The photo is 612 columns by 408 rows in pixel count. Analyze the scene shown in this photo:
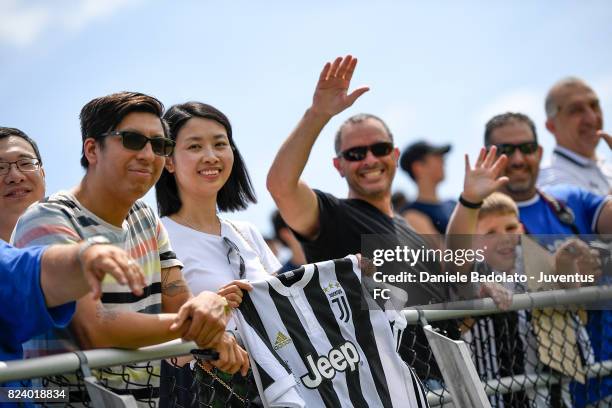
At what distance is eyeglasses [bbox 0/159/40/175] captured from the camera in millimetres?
3568

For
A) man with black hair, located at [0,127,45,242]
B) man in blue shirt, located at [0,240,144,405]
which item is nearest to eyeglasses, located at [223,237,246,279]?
man with black hair, located at [0,127,45,242]

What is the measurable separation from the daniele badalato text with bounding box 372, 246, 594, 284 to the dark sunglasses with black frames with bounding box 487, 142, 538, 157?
1037 mm

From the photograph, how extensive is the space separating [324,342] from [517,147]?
2.68m

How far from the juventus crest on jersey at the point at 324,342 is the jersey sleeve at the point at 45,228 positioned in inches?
27.1

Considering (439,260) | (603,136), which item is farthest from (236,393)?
(603,136)

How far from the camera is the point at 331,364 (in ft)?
9.77

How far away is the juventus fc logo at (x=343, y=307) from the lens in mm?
3102

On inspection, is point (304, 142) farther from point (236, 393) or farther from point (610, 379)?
point (610, 379)

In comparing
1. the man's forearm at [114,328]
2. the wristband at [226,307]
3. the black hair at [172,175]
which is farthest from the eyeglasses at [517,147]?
the man's forearm at [114,328]

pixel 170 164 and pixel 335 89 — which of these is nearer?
pixel 170 164

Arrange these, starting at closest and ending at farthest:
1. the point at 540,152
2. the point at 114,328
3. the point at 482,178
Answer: the point at 114,328
the point at 482,178
the point at 540,152

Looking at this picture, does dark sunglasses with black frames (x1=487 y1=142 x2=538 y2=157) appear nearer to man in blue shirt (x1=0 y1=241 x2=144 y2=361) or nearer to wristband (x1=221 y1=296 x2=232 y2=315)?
wristband (x1=221 y1=296 x2=232 y2=315)

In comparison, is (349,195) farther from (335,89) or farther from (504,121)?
(504,121)

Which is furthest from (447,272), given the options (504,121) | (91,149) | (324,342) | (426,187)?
(426,187)
